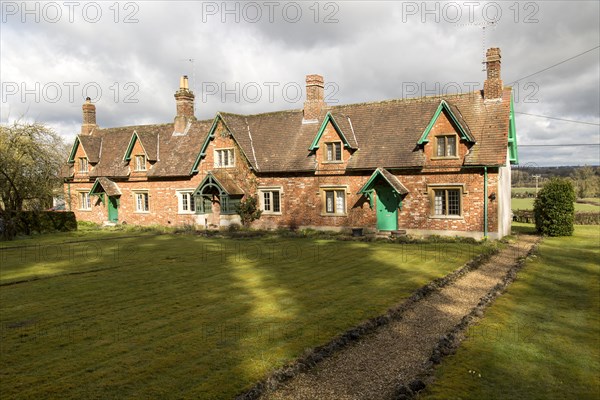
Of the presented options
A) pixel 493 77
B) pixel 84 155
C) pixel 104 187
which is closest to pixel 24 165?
pixel 104 187

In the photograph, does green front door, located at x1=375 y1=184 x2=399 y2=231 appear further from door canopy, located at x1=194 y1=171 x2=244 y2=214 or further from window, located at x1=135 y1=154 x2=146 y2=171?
window, located at x1=135 y1=154 x2=146 y2=171

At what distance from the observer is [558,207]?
2767 centimetres

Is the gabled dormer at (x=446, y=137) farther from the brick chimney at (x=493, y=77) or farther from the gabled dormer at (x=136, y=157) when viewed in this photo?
the gabled dormer at (x=136, y=157)

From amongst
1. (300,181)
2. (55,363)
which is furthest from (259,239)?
(55,363)

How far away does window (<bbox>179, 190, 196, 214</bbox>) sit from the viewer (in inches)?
1399

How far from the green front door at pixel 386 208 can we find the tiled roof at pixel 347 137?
5.19ft

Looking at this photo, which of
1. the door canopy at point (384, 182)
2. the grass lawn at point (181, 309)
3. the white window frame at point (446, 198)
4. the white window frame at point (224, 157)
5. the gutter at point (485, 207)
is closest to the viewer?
the grass lawn at point (181, 309)

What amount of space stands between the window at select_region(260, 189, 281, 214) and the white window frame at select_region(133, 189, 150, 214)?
10978 millimetres

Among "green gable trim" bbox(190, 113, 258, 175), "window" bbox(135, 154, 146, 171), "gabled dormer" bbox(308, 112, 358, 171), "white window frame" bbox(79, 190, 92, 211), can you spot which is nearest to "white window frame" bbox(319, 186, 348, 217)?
"gabled dormer" bbox(308, 112, 358, 171)

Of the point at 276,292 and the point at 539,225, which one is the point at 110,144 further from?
the point at 539,225

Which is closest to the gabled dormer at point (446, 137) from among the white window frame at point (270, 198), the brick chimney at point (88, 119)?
the white window frame at point (270, 198)

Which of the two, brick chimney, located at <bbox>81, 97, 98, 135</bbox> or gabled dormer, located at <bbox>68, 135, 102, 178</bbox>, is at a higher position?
brick chimney, located at <bbox>81, 97, 98, 135</bbox>

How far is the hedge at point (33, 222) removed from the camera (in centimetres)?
2968

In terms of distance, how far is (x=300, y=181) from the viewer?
3091cm
